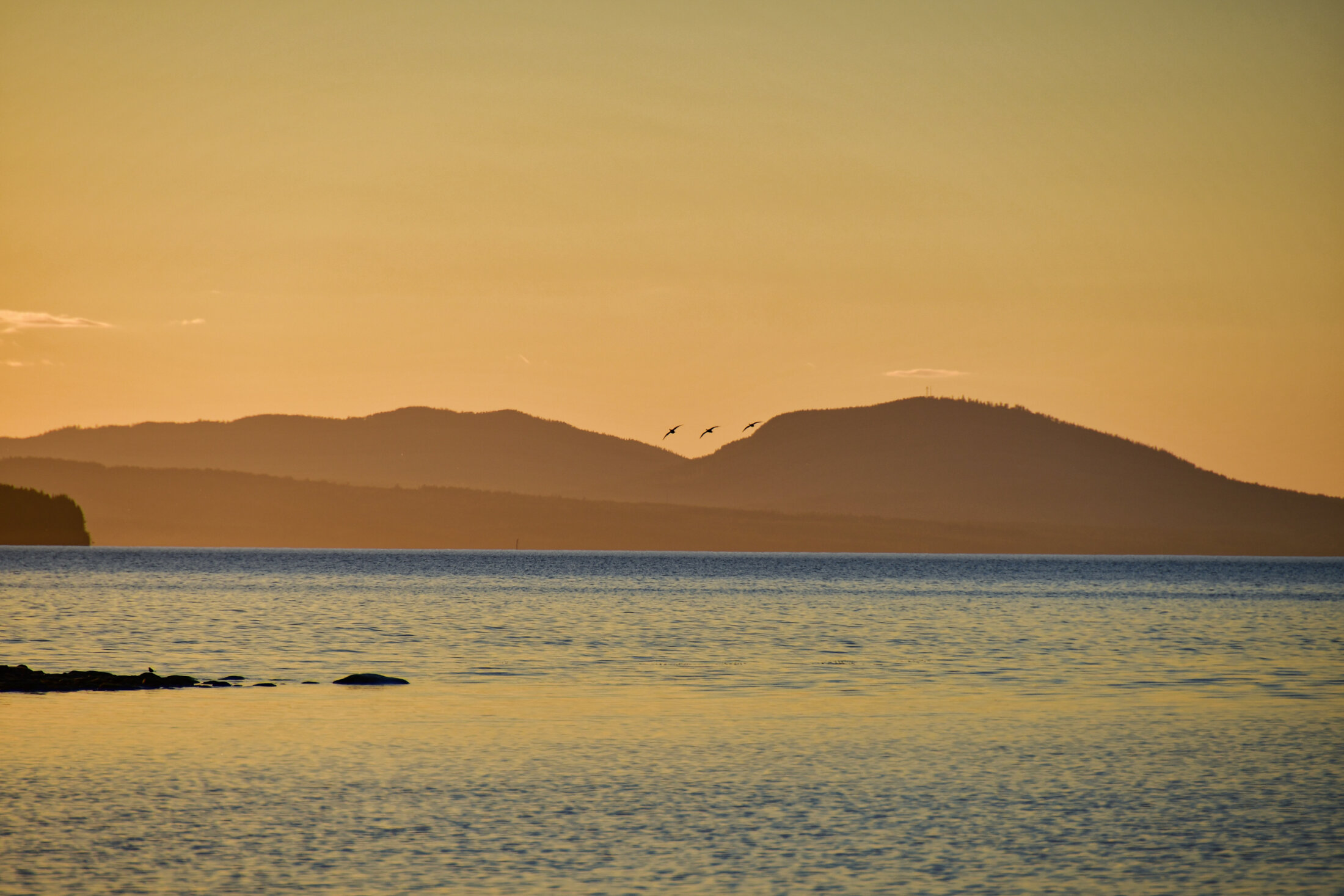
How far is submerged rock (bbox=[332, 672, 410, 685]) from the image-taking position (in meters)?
43.9

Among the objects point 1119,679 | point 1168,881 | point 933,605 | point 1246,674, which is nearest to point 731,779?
point 1168,881

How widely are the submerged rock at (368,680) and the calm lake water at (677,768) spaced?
0.60 meters

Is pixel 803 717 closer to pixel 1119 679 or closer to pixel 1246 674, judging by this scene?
pixel 1119 679

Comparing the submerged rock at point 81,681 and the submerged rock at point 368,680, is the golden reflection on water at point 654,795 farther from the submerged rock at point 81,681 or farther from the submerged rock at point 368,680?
the submerged rock at point 368,680

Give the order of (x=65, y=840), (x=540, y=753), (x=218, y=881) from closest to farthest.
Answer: (x=218, y=881) → (x=65, y=840) → (x=540, y=753)

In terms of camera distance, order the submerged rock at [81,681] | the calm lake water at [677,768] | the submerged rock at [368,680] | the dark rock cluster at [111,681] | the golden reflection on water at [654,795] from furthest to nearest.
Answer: the submerged rock at [368,680], the dark rock cluster at [111,681], the submerged rock at [81,681], the calm lake water at [677,768], the golden reflection on water at [654,795]

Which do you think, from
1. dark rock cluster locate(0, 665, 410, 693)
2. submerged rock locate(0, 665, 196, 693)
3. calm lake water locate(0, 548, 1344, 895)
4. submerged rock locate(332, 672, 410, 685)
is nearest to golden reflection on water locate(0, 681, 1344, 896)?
calm lake water locate(0, 548, 1344, 895)

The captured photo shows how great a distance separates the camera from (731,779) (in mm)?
27500

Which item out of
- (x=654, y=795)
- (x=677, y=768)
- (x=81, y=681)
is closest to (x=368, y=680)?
(x=81, y=681)

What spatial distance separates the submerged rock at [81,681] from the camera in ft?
138

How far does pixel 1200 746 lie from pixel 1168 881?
13590 millimetres

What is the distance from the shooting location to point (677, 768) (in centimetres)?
2867

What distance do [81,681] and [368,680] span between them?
29.0 feet

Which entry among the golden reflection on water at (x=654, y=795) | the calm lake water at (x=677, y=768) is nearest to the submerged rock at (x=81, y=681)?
the calm lake water at (x=677, y=768)
